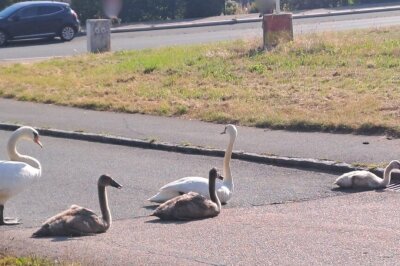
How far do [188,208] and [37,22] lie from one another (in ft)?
99.4

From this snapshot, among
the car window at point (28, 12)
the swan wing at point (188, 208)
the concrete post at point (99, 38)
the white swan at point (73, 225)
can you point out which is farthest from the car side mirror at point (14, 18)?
the white swan at point (73, 225)

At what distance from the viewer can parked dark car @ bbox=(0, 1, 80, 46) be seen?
39.5 meters

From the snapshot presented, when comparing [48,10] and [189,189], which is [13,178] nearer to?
[189,189]

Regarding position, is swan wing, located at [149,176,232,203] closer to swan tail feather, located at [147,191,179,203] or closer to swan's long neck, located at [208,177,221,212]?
swan tail feather, located at [147,191,179,203]

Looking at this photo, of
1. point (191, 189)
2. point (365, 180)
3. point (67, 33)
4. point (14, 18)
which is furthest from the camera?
point (67, 33)

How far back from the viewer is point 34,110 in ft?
70.4

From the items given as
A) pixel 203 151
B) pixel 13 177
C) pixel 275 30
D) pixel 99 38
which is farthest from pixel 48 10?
pixel 13 177

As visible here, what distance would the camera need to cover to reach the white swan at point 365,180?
1223 centimetres

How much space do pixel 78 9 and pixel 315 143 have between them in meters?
35.4

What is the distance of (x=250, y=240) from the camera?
32.1 ft

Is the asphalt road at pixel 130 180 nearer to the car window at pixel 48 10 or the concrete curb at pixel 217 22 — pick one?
the car window at pixel 48 10

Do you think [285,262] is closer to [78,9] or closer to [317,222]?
[317,222]

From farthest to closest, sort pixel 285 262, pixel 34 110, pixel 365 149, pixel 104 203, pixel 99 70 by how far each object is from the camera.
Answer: pixel 99 70
pixel 34 110
pixel 365 149
pixel 104 203
pixel 285 262

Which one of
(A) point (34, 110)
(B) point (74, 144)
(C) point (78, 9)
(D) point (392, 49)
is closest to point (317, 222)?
(B) point (74, 144)
